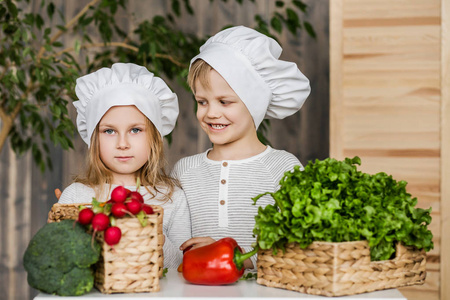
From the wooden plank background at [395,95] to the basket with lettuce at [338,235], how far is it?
43.6 inches

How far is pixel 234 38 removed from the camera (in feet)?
6.44

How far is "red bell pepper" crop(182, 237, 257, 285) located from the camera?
1.46m

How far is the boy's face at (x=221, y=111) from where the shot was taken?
1917mm

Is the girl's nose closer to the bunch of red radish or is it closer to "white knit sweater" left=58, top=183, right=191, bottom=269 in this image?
"white knit sweater" left=58, top=183, right=191, bottom=269

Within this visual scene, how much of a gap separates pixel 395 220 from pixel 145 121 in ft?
3.00

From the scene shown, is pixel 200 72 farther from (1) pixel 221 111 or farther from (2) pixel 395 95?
(2) pixel 395 95

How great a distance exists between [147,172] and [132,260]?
0.72 m

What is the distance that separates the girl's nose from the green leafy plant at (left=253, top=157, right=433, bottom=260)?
0.64 meters

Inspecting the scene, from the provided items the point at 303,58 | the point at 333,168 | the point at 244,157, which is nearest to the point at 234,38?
the point at 244,157

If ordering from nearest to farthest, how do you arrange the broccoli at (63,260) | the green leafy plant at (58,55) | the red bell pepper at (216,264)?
the broccoli at (63,260)
the red bell pepper at (216,264)
the green leafy plant at (58,55)

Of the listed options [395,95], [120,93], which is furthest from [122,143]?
[395,95]

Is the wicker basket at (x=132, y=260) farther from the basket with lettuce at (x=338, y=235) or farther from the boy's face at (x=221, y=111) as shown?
the boy's face at (x=221, y=111)

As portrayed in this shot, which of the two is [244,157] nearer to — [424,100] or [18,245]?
[424,100]

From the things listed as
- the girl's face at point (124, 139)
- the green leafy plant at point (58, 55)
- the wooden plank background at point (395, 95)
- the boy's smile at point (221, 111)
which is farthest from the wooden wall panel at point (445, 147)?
the girl's face at point (124, 139)
